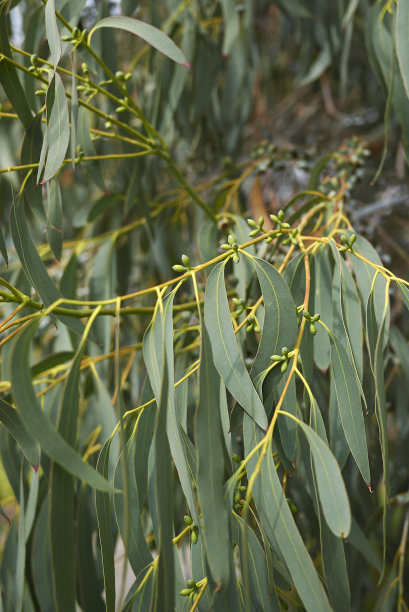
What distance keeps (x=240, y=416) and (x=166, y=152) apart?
21.6 inches

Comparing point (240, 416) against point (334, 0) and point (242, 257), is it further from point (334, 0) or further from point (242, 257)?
point (334, 0)

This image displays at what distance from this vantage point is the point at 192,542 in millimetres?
742

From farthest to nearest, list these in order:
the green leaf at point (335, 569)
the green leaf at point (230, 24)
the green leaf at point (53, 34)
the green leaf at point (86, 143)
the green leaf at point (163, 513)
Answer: the green leaf at point (230, 24) → the green leaf at point (86, 143) → the green leaf at point (53, 34) → the green leaf at point (335, 569) → the green leaf at point (163, 513)

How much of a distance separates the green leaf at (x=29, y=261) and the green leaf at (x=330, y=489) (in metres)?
0.38

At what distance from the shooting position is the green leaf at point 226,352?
717 mm

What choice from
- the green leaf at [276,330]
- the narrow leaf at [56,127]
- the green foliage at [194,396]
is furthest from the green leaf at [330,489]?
the narrow leaf at [56,127]

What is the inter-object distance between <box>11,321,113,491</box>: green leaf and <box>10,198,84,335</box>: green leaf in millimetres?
212

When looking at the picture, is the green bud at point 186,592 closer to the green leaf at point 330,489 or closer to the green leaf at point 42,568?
the green leaf at point 330,489

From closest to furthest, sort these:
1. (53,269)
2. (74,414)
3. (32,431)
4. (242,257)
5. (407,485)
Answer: (32,431) < (74,414) < (242,257) < (407,485) < (53,269)

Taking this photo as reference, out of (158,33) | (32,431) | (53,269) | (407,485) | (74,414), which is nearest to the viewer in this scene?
(32,431)

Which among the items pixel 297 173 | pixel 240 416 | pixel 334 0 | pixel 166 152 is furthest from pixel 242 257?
pixel 297 173

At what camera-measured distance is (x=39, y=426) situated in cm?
64

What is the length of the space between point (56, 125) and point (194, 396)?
65cm

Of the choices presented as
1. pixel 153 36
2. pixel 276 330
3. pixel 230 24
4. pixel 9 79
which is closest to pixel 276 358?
pixel 276 330
